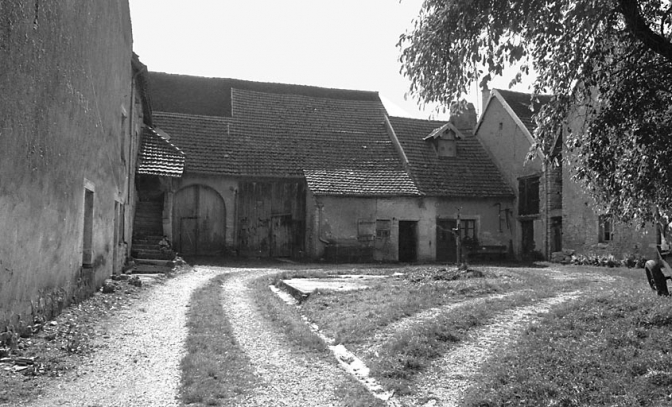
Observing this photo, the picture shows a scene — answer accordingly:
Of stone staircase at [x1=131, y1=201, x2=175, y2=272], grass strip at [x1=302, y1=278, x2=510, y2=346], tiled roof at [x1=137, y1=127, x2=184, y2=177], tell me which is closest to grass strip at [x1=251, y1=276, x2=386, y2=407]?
grass strip at [x1=302, y1=278, x2=510, y2=346]

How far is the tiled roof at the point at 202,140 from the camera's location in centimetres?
2545

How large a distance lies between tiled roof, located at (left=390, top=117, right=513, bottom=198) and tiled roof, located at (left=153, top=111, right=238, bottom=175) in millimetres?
8374

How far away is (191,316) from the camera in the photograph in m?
10.5

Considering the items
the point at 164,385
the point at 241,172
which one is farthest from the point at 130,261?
the point at 164,385

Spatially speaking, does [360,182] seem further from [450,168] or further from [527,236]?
[527,236]

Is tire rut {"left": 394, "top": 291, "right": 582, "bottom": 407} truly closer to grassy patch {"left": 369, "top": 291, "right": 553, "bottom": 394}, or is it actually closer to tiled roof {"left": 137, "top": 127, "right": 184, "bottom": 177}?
grassy patch {"left": 369, "top": 291, "right": 553, "bottom": 394}

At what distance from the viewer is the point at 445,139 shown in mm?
29953

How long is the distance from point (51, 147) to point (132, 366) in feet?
11.9

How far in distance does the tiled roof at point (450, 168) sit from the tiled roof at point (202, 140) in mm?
8374

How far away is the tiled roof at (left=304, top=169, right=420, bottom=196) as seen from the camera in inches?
1017

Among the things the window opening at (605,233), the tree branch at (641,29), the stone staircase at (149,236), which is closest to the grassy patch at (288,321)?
the tree branch at (641,29)

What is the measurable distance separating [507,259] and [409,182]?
5.79 m

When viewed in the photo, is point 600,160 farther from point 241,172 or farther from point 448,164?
point 448,164

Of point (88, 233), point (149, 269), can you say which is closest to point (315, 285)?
point (88, 233)
